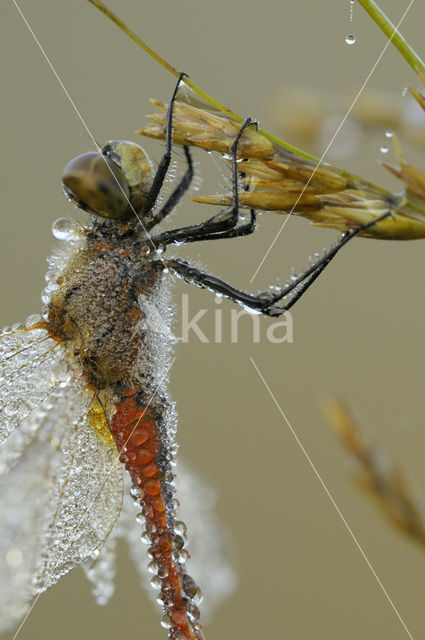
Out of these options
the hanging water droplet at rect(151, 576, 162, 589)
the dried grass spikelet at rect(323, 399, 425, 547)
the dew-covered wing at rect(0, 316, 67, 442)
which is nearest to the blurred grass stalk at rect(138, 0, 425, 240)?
the dried grass spikelet at rect(323, 399, 425, 547)

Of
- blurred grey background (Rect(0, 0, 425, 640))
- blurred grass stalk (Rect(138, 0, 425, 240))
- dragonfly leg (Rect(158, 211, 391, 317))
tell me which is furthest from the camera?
blurred grey background (Rect(0, 0, 425, 640))

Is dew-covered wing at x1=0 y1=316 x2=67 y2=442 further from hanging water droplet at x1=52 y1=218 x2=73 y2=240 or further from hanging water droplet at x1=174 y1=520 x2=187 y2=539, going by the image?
hanging water droplet at x1=174 y1=520 x2=187 y2=539

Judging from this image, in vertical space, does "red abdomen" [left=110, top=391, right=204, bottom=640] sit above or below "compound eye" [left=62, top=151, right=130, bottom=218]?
below

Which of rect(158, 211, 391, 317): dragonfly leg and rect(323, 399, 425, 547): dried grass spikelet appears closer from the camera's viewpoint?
rect(323, 399, 425, 547): dried grass spikelet

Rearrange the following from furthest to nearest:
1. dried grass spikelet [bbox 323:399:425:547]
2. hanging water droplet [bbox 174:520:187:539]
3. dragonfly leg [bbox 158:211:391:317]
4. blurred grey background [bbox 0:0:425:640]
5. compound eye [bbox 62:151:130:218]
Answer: blurred grey background [bbox 0:0:425:640]
hanging water droplet [bbox 174:520:187:539]
compound eye [bbox 62:151:130:218]
dragonfly leg [bbox 158:211:391:317]
dried grass spikelet [bbox 323:399:425:547]

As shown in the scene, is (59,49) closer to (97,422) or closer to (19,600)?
(97,422)

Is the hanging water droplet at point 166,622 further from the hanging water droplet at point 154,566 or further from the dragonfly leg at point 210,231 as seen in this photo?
the dragonfly leg at point 210,231

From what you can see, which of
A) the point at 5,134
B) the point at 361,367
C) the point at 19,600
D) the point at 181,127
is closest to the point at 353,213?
the point at 181,127
